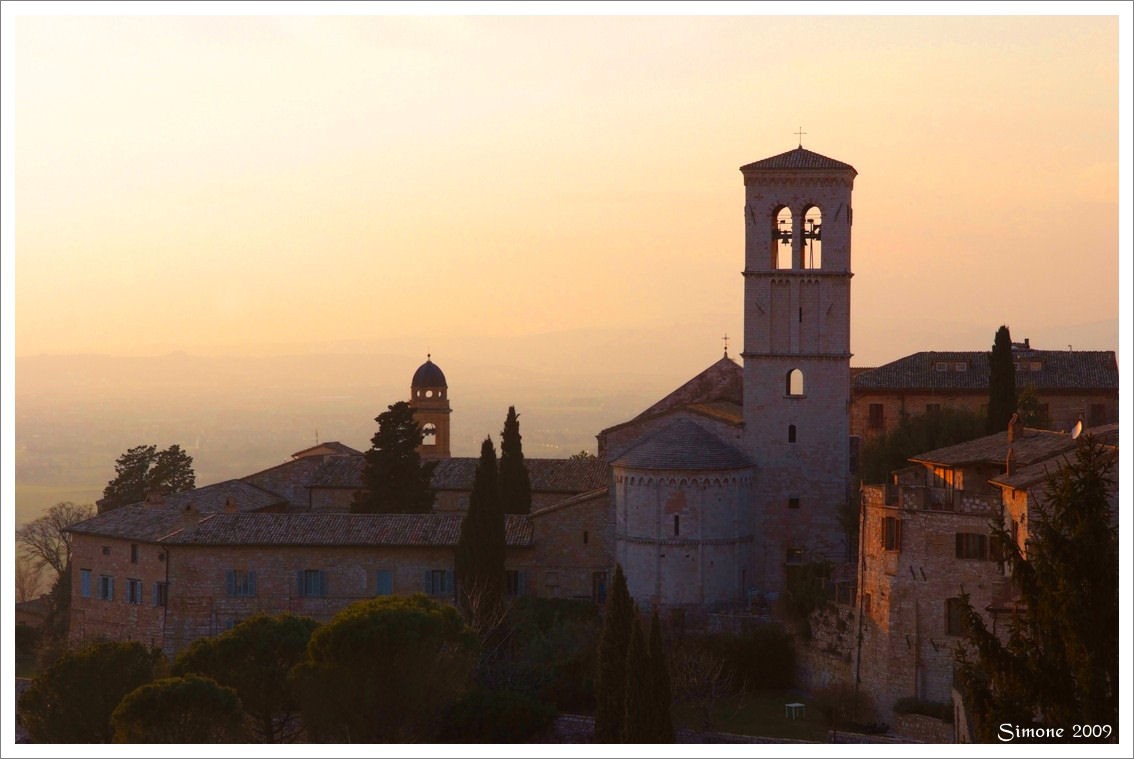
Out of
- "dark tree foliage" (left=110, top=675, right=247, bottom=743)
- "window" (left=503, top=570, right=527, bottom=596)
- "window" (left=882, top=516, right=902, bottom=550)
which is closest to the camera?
"dark tree foliage" (left=110, top=675, right=247, bottom=743)

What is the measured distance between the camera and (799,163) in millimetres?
43125

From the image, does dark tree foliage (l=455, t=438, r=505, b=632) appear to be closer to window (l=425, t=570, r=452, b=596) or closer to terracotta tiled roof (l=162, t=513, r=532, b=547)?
window (l=425, t=570, r=452, b=596)

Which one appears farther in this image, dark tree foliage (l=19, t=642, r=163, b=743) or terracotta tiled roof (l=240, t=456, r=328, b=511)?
terracotta tiled roof (l=240, t=456, r=328, b=511)

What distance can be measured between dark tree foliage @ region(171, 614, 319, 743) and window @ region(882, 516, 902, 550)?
11.9 metres

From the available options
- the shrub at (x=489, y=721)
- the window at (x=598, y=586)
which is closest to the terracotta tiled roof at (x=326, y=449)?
the window at (x=598, y=586)

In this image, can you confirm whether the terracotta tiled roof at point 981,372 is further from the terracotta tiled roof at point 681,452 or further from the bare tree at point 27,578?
the bare tree at point 27,578

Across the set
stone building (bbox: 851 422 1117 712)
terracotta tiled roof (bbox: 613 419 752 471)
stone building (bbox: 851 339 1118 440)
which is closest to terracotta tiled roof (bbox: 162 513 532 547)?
terracotta tiled roof (bbox: 613 419 752 471)

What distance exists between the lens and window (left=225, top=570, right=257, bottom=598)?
42.8 m

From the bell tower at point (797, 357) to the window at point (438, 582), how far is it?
787 cm

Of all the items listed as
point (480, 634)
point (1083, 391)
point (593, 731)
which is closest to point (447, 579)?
point (480, 634)

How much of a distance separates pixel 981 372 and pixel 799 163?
14731mm

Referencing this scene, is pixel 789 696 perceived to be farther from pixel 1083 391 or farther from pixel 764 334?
pixel 1083 391

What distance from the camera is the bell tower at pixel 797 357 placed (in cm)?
4306

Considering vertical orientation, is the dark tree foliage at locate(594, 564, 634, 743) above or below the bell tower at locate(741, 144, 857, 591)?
below
